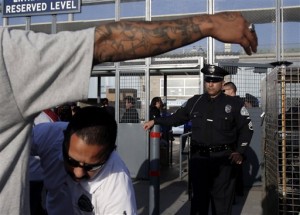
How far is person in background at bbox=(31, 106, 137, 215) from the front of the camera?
1.77 meters

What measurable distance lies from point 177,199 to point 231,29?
22.1 ft

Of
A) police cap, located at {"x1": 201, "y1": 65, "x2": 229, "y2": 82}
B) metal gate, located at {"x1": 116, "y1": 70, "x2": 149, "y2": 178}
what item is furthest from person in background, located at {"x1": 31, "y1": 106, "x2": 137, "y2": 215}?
metal gate, located at {"x1": 116, "y1": 70, "x2": 149, "y2": 178}

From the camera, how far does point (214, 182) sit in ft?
17.9

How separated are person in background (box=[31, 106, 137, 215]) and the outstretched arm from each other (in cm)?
49

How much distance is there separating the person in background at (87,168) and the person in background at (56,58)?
38cm

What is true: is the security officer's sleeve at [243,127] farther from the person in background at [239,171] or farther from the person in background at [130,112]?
the person in background at [130,112]

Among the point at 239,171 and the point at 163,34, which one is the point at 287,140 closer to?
the point at 239,171

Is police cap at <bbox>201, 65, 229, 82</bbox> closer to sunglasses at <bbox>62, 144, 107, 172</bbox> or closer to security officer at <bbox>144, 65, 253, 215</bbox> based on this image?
security officer at <bbox>144, 65, 253, 215</bbox>

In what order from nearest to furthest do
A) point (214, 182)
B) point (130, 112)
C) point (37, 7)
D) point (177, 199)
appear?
point (214, 182)
point (177, 199)
point (37, 7)
point (130, 112)

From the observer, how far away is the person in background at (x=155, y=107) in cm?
990

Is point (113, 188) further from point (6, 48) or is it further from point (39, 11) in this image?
point (39, 11)

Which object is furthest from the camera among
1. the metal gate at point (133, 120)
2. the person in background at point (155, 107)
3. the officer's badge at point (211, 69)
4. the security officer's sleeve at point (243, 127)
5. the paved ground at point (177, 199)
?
the person in background at point (155, 107)

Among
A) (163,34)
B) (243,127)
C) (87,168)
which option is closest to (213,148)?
(243,127)

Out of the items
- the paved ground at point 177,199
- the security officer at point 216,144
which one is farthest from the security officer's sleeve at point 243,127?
the paved ground at point 177,199
